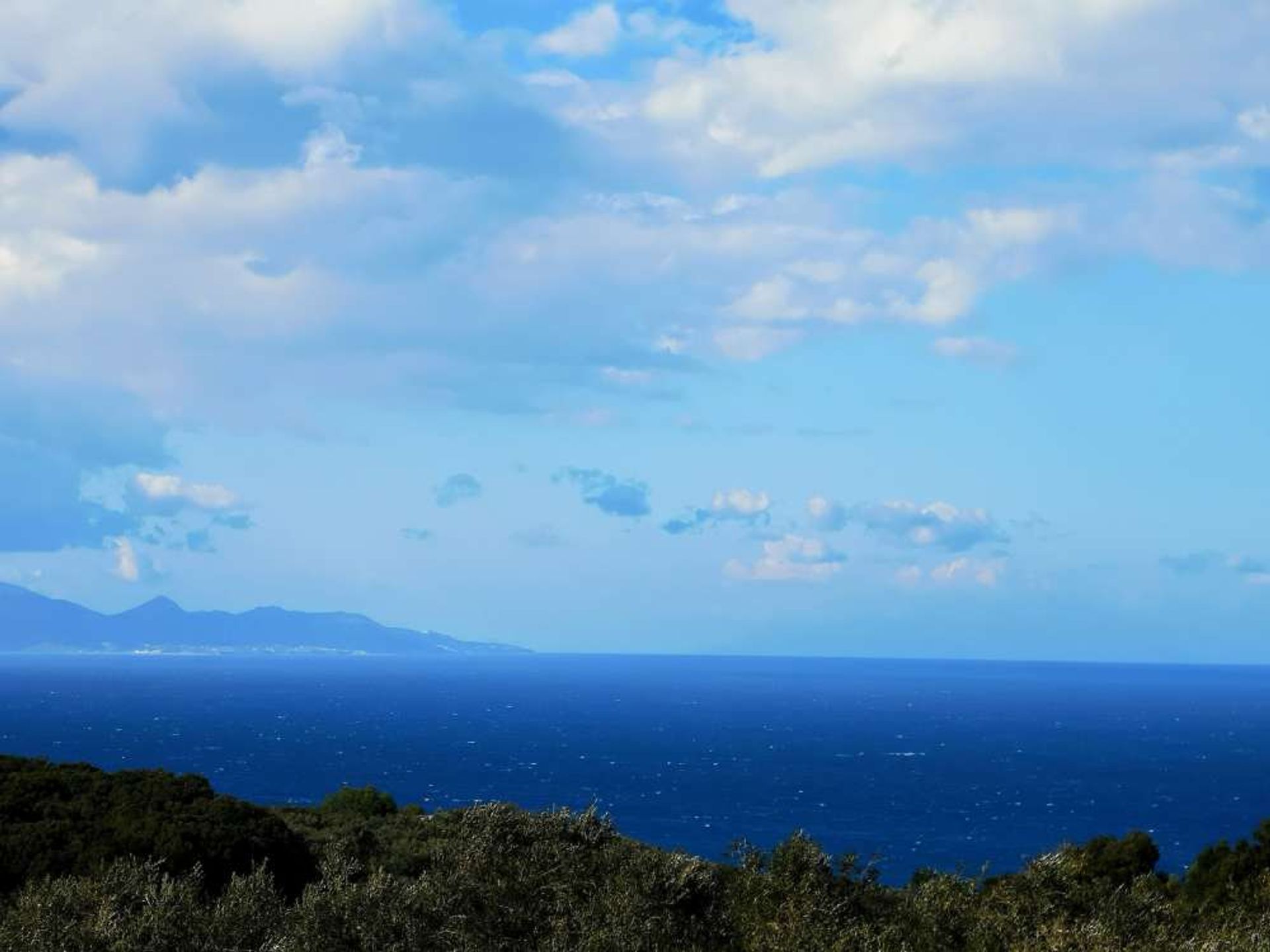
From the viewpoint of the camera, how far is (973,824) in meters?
129

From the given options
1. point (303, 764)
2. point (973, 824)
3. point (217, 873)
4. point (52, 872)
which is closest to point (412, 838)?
point (217, 873)

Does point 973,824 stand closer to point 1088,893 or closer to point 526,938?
point 1088,893

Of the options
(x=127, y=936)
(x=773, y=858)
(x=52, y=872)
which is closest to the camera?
(x=127, y=936)

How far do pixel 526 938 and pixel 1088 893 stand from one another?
16719 millimetres

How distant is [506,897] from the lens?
31.9 metres

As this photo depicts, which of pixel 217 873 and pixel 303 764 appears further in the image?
pixel 303 764

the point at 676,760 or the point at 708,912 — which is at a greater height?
the point at 708,912

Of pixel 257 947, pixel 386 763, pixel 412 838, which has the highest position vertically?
pixel 257 947

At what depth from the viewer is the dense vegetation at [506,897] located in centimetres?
2642

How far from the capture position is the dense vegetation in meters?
26.4

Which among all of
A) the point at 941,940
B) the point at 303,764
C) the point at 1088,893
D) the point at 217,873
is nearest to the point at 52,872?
the point at 217,873

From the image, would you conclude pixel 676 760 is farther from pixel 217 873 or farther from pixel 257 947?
pixel 257 947

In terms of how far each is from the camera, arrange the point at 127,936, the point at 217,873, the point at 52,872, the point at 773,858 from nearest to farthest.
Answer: the point at 127,936 → the point at 773,858 → the point at 52,872 → the point at 217,873

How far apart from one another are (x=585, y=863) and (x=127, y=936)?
1365cm
